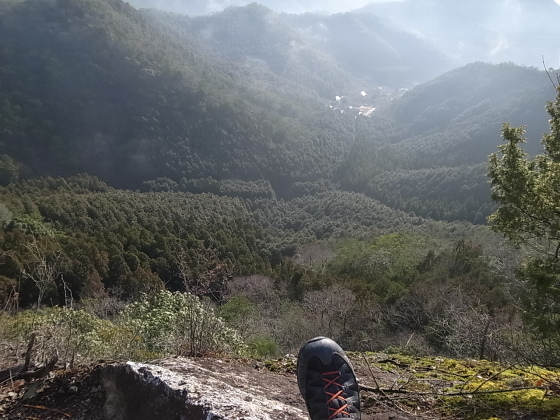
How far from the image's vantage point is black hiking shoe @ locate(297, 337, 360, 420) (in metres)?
2.36

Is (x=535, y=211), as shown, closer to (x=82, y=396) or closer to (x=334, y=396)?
(x=334, y=396)

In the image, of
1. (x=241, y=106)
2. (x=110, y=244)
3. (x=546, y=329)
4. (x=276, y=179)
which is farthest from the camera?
(x=241, y=106)

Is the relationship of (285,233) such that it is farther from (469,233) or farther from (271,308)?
(271,308)

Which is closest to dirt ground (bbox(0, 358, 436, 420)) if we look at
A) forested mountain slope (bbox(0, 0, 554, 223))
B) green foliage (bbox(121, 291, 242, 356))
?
green foliage (bbox(121, 291, 242, 356))

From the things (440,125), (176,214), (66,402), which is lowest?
(176,214)

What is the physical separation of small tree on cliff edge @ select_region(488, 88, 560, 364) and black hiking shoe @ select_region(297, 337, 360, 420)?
2.19 meters

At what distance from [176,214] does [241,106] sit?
59.1 meters

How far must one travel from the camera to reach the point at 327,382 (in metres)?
2.56

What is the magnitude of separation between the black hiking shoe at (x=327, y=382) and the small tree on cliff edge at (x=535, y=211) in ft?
7.17

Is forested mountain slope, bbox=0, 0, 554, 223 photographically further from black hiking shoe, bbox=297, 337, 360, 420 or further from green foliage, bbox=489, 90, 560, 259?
black hiking shoe, bbox=297, 337, 360, 420

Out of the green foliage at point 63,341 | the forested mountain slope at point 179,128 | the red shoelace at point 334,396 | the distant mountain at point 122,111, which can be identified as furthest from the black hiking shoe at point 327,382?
the distant mountain at point 122,111

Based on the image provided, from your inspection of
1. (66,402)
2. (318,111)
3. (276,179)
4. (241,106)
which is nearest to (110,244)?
(66,402)

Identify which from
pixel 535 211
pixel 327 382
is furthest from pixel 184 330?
pixel 535 211

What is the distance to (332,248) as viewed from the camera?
51375mm
